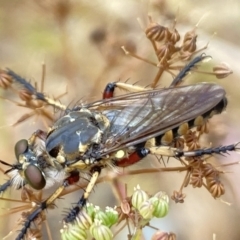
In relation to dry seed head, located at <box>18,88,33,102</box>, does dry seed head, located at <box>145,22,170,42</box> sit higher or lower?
lower

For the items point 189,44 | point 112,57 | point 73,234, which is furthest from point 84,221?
point 112,57

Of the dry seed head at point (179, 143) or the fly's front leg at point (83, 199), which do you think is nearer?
the fly's front leg at point (83, 199)

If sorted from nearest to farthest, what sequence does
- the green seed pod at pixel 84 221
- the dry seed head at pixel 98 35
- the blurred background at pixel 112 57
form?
the green seed pod at pixel 84 221 → the blurred background at pixel 112 57 → the dry seed head at pixel 98 35

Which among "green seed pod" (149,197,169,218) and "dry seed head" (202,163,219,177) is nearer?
"green seed pod" (149,197,169,218)

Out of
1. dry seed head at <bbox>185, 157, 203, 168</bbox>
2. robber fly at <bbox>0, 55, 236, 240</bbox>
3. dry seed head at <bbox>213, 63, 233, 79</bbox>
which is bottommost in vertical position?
dry seed head at <bbox>185, 157, 203, 168</bbox>

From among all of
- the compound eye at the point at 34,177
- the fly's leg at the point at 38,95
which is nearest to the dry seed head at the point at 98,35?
the fly's leg at the point at 38,95

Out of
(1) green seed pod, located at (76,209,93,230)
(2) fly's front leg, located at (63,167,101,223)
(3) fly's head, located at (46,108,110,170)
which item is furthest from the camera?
(3) fly's head, located at (46,108,110,170)

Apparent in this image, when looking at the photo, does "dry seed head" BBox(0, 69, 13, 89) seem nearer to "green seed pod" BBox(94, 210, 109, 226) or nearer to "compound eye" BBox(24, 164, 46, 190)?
"compound eye" BBox(24, 164, 46, 190)

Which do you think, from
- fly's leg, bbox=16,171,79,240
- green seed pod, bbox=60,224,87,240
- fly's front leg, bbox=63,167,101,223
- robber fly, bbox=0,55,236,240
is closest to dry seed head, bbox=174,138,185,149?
robber fly, bbox=0,55,236,240

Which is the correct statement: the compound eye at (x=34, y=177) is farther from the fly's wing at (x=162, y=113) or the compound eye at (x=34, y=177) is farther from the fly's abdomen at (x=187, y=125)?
the fly's abdomen at (x=187, y=125)
